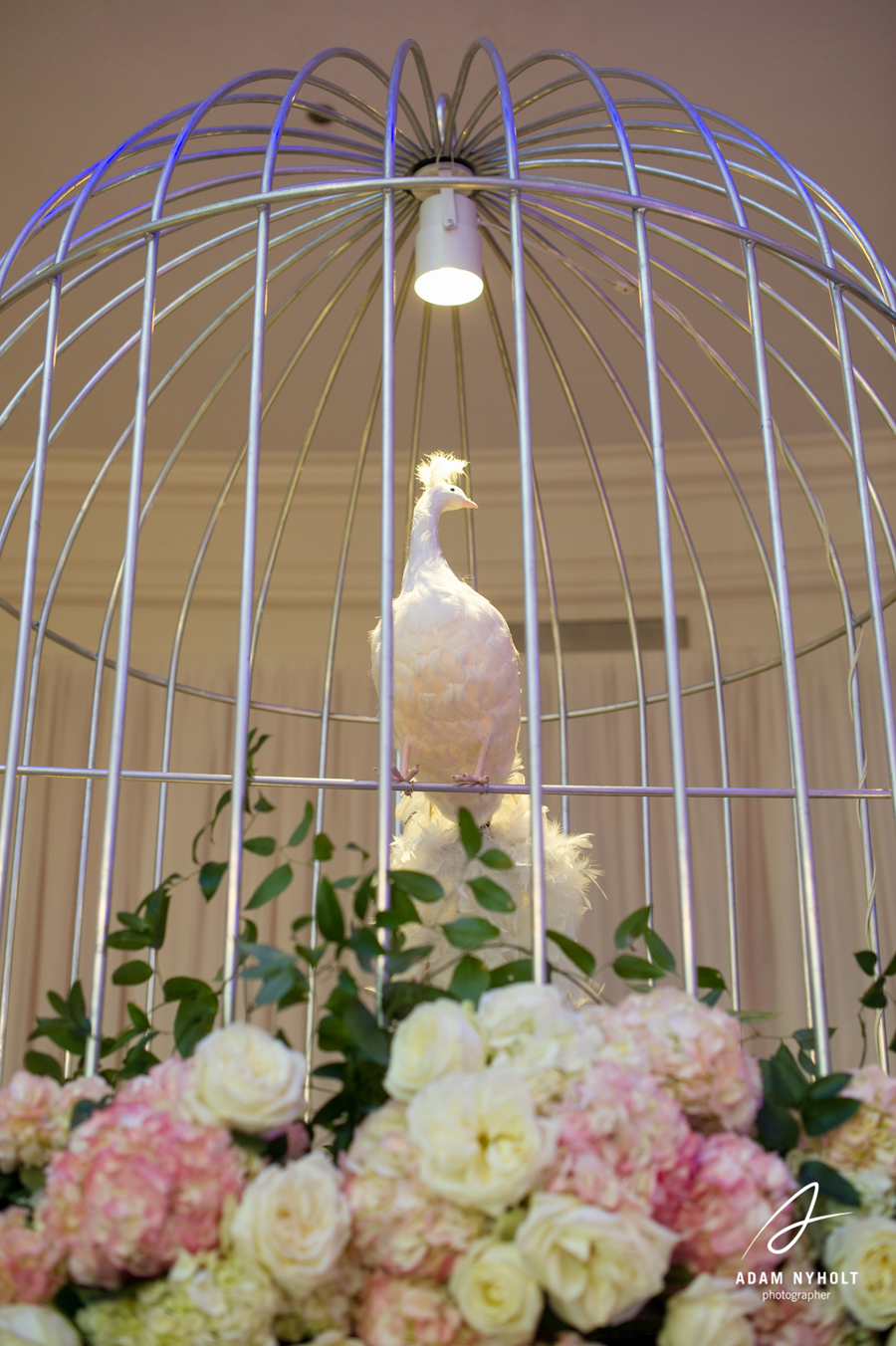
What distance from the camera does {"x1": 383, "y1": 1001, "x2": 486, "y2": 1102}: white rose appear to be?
0.76m

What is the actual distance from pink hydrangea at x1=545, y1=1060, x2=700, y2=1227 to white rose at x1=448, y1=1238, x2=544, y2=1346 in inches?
2.0

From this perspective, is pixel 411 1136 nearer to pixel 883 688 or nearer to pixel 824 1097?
pixel 824 1097

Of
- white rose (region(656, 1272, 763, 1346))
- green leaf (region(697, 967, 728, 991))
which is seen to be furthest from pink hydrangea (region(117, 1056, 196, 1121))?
green leaf (region(697, 967, 728, 991))

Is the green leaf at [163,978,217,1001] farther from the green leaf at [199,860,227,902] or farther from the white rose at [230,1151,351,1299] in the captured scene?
the white rose at [230,1151,351,1299]

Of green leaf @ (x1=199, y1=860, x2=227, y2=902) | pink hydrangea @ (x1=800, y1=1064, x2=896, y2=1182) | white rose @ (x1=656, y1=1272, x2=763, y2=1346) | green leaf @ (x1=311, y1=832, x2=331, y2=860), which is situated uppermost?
green leaf @ (x1=311, y1=832, x2=331, y2=860)

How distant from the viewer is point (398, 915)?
88 cm

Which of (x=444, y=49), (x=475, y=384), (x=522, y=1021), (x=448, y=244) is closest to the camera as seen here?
(x=522, y=1021)

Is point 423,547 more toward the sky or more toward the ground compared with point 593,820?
more toward the sky

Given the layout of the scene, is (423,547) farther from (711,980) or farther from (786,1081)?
(786,1081)

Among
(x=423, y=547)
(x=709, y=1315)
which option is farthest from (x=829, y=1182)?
(x=423, y=547)

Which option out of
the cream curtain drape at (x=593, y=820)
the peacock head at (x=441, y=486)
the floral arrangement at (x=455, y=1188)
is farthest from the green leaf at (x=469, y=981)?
the cream curtain drape at (x=593, y=820)

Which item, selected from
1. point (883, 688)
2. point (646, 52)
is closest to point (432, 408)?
point (646, 52)

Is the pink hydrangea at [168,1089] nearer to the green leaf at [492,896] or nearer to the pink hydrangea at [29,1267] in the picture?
the pink hydrangea at [29,1267]

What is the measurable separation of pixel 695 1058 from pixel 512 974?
0.17 meters
